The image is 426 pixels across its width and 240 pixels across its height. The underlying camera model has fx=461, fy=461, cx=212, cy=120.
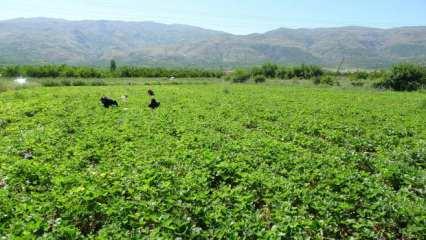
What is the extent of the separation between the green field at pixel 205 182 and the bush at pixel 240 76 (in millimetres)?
63556

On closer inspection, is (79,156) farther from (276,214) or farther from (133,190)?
(276,214)

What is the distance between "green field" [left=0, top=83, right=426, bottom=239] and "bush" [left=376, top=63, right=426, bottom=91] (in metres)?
51.8

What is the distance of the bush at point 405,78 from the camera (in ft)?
229

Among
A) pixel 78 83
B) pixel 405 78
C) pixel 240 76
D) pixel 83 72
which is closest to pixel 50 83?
pixel 78 83

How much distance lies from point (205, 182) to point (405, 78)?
65880 mm

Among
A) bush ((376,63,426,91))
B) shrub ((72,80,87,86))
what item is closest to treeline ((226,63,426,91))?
bush ((376,63,426,91))

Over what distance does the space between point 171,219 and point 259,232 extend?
1.71 m

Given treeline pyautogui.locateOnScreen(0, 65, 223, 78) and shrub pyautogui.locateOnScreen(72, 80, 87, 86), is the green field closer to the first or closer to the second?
shrub pyautogui.locateOnScreen(72, 80, 87, 86)

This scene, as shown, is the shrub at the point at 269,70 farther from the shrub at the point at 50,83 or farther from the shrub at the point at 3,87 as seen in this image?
the shrub at the point at 3,87

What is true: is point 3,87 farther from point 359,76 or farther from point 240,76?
point 359,76

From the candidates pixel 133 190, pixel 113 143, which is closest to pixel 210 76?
pixel 113 143

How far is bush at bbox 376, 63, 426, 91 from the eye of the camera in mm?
69688

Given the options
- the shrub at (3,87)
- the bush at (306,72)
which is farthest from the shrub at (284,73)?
the shrub at (3,87)

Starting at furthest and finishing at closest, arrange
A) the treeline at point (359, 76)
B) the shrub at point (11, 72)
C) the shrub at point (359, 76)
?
the shrub at point (359, 76), the shrub at point (11, 72), the treeline at point (359, 76)
